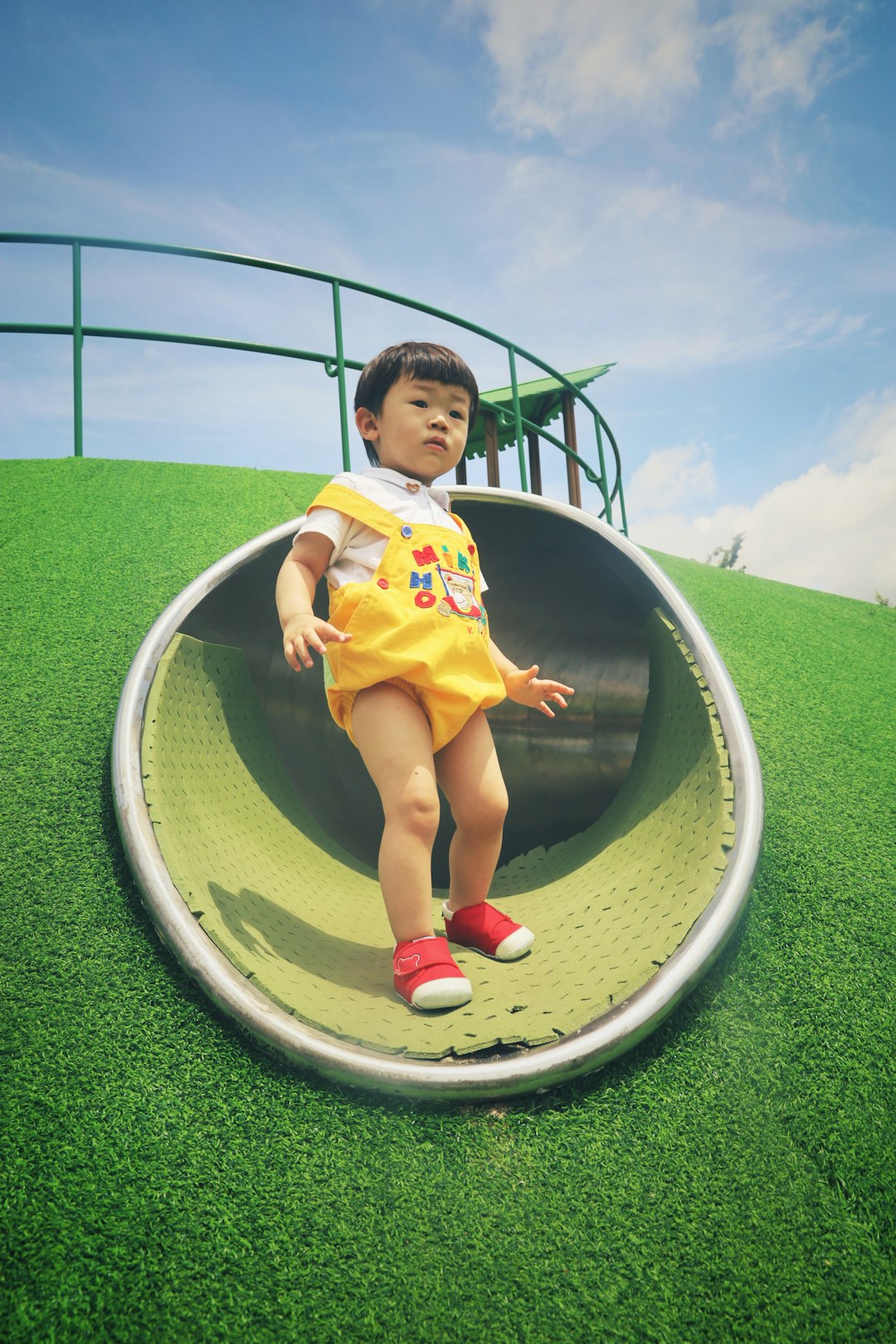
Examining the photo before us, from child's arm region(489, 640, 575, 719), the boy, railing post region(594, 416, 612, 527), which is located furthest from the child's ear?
railing post region(594, 416, 612, 527)

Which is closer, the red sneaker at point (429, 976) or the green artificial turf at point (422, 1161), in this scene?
the green artificial turf at point (422, 1161)

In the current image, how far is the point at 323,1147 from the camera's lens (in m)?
1.08

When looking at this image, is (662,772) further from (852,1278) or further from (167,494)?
(167,494)

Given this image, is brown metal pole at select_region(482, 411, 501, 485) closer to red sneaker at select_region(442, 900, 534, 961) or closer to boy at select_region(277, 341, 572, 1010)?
boy at select_region(277, 341, 572, 1010)

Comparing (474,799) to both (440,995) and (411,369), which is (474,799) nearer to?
(440,995)

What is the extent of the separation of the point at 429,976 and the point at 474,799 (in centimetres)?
39

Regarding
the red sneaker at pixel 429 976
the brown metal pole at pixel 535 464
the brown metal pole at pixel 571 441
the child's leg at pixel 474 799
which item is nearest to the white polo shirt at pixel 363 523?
the child's leg at pixel 474 799

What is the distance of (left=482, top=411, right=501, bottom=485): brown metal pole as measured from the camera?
21.0ft

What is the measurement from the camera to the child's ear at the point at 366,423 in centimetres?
179

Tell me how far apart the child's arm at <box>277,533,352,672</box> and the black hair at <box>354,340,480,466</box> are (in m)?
0.42

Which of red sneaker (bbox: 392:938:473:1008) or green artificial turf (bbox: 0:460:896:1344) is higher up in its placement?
red sneaker (bbox: 392:938:473:1008)

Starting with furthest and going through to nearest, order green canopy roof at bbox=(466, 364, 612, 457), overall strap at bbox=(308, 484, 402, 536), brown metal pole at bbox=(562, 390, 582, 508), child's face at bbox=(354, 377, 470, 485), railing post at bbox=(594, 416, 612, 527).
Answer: green canopy roof at bbox=(466, 364, 612, 457)
brown metal pole at bbox=(562, 390, 582, 508)
railing post at bbox=(594, 416, 612, 527)
child's face at bbox=(354, 377, 470, 485)
overall strap at bbox=(308, 484, 402, 536)

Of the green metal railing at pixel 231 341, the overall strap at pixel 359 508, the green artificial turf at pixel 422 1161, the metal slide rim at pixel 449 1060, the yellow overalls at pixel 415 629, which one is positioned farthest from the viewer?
the green metal railing at pixel 231 341

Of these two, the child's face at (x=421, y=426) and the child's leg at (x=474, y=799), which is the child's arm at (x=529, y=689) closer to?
the child's leg at (x=474, y=799)
